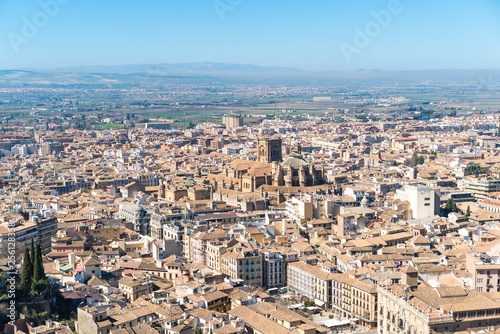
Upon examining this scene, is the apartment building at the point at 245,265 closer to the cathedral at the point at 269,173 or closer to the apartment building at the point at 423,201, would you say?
the apartment building at the point at 423,201

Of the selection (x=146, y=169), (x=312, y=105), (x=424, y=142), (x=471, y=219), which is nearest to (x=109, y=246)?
(x=471, y=219)

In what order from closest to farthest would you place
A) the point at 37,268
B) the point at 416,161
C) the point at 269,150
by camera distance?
the point at 37,268 → the point at 269,150 → the point at 416,161

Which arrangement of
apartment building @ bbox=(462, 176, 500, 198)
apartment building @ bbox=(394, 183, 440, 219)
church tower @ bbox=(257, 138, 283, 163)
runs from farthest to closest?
church tower @ bbox=(257, 138, 283, 163), apartment building @ bbox=(462, 176, 500, 198), apartment building @ bbox=(394, 183, 440, 219)

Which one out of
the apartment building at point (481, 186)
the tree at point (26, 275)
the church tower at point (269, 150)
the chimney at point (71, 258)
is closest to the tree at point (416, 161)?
the apartment building at point (481, 186)

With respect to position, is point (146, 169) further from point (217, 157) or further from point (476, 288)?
point (476, 288)

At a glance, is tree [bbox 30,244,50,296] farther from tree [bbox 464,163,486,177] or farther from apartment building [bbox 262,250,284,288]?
tree [bbox 464,163,486,177]

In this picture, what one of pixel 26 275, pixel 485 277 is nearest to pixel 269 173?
pixel 485 277

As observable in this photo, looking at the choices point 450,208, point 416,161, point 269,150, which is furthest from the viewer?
point 416,161

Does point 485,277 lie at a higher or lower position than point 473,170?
higher

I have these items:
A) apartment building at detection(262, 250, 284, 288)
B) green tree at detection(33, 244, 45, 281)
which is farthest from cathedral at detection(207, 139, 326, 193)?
green tree at detection(33, 244, 45, 281)

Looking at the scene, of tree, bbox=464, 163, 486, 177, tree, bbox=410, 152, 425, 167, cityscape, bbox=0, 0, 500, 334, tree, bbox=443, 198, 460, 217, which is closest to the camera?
cityscape, bbox=0, 0, 500, 334

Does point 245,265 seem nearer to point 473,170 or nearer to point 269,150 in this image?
point 269,150
